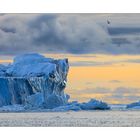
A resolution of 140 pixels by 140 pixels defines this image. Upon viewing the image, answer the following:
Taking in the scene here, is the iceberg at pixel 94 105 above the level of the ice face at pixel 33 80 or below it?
below

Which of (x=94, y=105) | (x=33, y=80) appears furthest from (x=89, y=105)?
(x=33, y=80)

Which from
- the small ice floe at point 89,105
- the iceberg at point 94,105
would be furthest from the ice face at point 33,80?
the iceberg at point 94,105

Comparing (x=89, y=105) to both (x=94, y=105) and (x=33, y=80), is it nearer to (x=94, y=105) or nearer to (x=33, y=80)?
(x=94, y=105)

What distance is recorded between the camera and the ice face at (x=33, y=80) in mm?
9281

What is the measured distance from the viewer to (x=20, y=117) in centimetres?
929

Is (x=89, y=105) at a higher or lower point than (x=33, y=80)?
lower

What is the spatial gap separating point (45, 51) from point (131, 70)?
1049 millimetres

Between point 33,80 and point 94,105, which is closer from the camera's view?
point 94,105

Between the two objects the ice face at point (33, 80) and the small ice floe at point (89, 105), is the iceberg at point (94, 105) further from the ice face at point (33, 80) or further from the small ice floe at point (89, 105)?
the ice face at point (33, 80)

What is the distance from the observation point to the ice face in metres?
9.28

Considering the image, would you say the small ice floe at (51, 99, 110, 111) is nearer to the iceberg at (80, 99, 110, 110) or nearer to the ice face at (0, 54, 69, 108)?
the iceberg at (80, 99, 110, 110)

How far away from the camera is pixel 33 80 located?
9422 millimetres

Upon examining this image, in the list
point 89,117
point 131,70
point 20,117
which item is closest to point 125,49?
point 131,70
